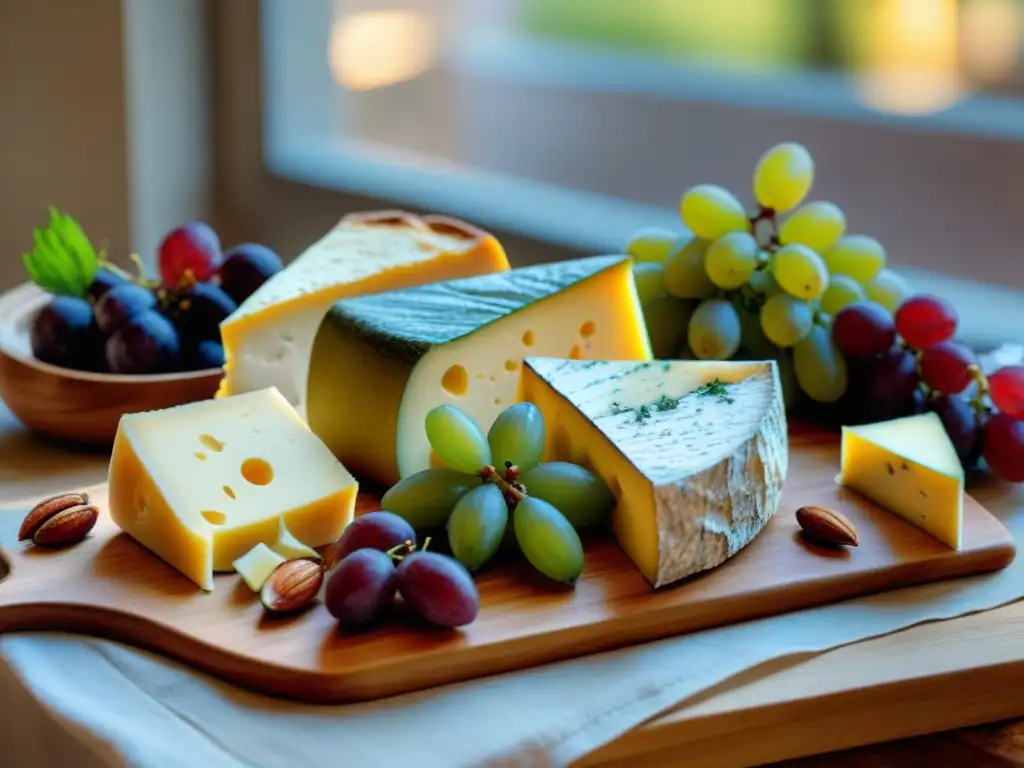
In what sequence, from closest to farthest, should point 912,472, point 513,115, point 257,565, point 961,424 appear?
point 257,565, point 912,472, point 961,424, point 513,115

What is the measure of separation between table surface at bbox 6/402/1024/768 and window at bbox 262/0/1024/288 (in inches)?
86.9

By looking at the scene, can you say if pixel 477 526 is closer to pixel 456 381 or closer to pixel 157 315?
pixel 456 381

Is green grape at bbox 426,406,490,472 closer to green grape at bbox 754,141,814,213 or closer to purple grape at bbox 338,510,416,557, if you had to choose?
purple grape at bbox 338,510,416,557

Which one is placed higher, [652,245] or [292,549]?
[652,245]

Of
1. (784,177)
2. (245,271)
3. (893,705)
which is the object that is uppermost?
(784,177)

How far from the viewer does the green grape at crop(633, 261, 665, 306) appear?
1.19 metres

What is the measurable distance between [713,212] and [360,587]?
0.58 metres

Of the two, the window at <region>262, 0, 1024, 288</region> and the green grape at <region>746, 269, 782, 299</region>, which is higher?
the green grape at <region>746, 269, 782, 299</region>

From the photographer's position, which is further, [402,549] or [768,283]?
[768,283]

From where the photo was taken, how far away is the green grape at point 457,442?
0.87 meters

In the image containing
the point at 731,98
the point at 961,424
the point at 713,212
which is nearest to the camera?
the point at 961,424

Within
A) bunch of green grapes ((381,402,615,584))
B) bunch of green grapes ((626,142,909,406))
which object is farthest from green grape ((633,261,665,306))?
bunch of green grapes ((381,402,615,584))

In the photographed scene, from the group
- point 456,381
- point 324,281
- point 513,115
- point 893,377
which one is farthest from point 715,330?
point 513,115

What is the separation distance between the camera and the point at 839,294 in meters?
1.15
